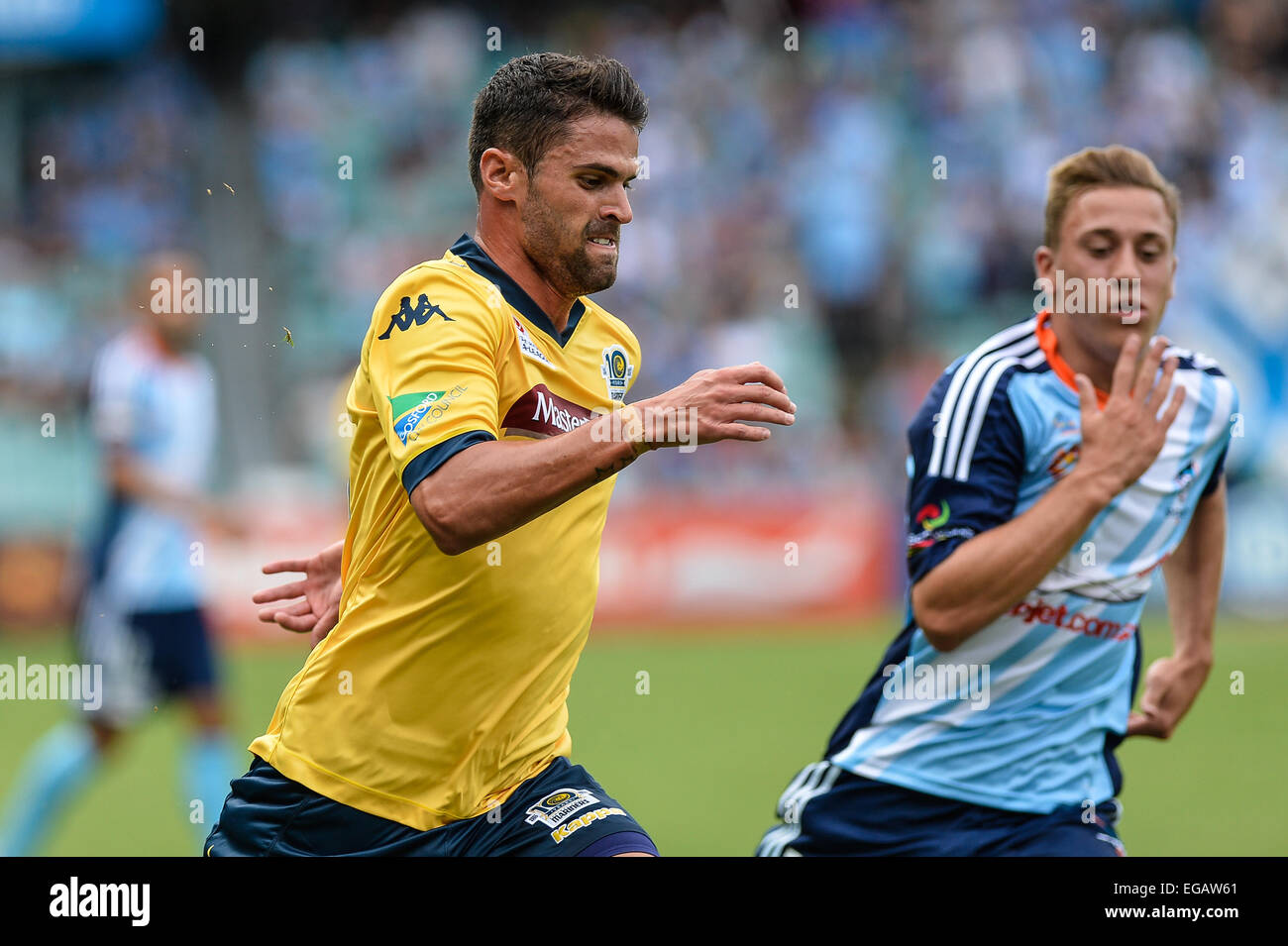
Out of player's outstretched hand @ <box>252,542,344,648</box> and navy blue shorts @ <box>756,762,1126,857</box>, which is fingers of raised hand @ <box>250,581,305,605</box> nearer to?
player's outstretched hand @ <box>252,542,344,648</box>

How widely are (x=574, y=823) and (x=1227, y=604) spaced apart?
1130 centimetres

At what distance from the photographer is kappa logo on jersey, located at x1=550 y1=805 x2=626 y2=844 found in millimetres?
3596

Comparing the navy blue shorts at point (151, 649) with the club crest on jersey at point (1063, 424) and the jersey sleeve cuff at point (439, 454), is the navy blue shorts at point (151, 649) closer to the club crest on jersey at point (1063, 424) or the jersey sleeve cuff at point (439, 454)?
the jersey sleeve cuff at point (439, 454)

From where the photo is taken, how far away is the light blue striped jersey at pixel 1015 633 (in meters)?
3.94

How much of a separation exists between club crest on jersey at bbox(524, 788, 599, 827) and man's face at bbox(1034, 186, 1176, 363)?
181 centimetres

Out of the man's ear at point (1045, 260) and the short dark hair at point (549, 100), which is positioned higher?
the short dark hair at point (549, 100)

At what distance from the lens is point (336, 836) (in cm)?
361

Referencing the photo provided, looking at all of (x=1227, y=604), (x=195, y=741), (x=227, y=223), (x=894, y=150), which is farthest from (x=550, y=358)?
(x=227, y=223)

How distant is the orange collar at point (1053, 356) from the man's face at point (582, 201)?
1.27 metres

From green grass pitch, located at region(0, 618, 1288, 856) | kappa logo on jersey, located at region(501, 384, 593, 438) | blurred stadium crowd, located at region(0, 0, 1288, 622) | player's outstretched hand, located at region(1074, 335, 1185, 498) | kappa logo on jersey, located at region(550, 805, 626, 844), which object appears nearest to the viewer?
kappa logo on jersey, located at region(501, 384, 593, 438)

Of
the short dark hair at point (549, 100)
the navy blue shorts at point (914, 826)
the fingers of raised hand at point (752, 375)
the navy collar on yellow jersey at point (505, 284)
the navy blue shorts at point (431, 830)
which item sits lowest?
the navy blue shorts at point (914, 826)

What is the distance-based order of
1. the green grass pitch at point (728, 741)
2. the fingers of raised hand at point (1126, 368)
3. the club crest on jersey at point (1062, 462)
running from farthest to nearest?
1. the green grass pitch at point (728, 741)
2. the club crest on jersey at point (1062, 462)
3. the fingers of raised hand at point (1126, 368)

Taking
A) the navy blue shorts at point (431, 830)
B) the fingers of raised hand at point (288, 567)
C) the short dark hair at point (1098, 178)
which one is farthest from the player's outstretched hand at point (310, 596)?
the short dark hair at point (1098, 178)

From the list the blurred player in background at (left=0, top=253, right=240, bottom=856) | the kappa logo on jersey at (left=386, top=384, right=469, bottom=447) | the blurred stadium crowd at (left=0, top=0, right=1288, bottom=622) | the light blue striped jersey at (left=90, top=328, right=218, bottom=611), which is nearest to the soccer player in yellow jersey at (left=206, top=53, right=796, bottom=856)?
the kappa logo on jersey at (left=386, top=384, right=469, bottom=447)
